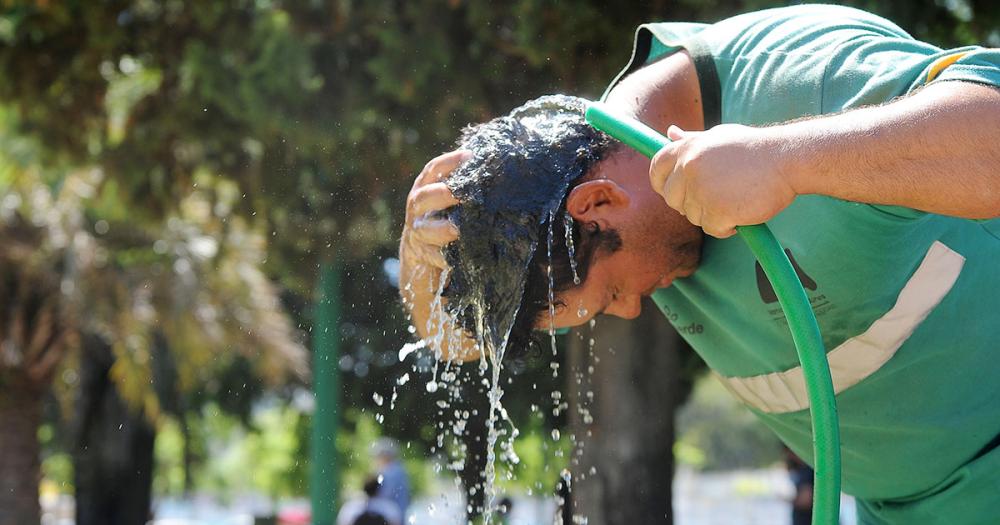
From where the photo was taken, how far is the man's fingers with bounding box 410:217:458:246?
77.1 inches

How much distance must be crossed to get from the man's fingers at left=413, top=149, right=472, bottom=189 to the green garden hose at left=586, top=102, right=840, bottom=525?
0.56 metres

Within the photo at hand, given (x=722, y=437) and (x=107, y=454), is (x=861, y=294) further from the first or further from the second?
(x=722, y=437)

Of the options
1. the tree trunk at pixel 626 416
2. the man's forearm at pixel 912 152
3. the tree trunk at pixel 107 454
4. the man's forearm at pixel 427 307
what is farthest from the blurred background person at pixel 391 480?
the man's forearm at pixel 912 152

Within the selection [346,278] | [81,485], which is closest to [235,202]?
[346,278]

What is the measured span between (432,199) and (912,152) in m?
0.79

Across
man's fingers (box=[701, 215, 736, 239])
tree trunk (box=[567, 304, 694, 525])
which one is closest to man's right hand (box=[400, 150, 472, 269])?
man's fingers (box=[701, 215, 736, 239])

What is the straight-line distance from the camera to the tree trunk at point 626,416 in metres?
6.58

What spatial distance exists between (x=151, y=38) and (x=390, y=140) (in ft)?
6.44

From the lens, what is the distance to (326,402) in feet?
29.2

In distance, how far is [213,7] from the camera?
720 centimetres

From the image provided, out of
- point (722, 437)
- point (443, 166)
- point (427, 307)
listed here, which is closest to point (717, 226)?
point (443, 166)

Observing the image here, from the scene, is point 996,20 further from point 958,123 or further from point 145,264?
point 145,264

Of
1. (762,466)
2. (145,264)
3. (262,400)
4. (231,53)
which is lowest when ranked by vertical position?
(762,466)

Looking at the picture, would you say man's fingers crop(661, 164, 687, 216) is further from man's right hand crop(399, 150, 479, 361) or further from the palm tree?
the palm tree
